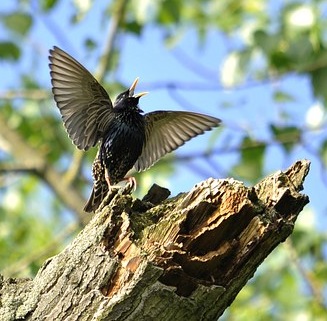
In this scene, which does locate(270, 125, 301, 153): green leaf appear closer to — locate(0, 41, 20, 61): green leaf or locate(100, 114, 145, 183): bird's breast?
locate(100, 114, 145, 183): bird's breast

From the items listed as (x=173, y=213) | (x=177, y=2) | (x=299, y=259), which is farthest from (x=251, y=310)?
(x=173, y=213)

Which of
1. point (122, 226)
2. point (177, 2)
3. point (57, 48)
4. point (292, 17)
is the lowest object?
point (122, 226)

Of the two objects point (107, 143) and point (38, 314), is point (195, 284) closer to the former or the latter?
point (38, 314)

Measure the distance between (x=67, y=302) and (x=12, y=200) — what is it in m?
6.98

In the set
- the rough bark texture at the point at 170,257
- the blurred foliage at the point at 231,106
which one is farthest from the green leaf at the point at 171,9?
the rough bark texture at the point at 170,257

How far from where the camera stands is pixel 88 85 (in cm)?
521

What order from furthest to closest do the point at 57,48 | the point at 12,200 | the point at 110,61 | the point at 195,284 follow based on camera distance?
the point at 12,200, the point at 110,61, the point at 57,48, the point at 195,284

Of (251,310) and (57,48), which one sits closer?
(57,48)

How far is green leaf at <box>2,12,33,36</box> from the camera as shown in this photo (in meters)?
7.26

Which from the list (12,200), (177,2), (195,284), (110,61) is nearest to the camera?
(195,284)

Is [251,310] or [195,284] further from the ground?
[251,310]

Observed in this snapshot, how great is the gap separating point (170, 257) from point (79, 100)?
8.16ft

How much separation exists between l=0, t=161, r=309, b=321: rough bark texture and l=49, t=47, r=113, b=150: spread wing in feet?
6.83

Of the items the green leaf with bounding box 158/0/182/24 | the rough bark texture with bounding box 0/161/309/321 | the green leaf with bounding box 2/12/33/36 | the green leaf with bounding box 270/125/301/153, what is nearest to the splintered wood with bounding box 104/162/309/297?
the rough bark texture with bounding box 0/161/309/321
